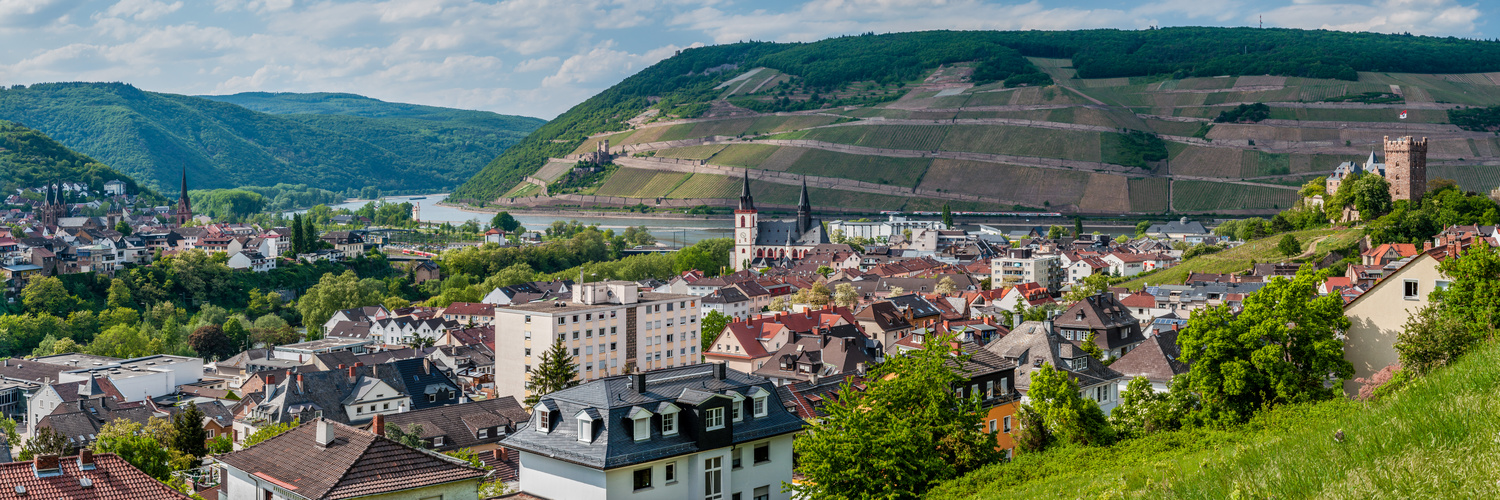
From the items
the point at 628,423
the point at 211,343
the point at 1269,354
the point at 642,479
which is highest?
the point at 1269,354

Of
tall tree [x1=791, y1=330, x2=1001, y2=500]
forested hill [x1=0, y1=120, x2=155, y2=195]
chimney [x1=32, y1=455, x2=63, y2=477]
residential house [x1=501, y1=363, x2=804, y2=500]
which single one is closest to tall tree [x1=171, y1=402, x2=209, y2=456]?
residential house [x1=501, y1=363, x2=804, y2=500]

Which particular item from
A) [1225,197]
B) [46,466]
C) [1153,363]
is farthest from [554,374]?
[1225,197]

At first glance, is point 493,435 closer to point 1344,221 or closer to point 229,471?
point 229,471

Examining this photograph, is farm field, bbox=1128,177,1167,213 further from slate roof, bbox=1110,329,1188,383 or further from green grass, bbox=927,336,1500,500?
green grass, bbox=927,336,1500,500

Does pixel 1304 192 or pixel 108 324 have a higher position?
pixel 1304 192

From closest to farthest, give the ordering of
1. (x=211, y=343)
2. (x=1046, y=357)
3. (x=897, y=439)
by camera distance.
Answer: (x=897, y=439)
(x=1046, y=357)
(x=211, y=343)

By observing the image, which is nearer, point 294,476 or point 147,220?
point 294,476

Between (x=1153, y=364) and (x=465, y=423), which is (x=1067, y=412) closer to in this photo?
(x=1153, y=364)

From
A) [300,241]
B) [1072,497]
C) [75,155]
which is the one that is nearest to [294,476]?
[1072,497]

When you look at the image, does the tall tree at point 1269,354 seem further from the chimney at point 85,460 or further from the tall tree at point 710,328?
the tall tree at point 710,328
